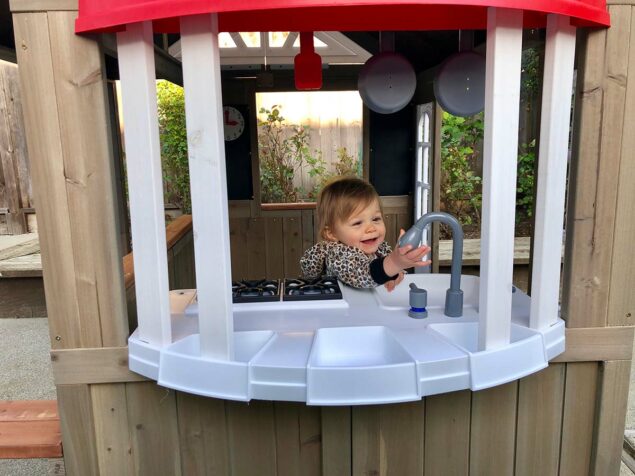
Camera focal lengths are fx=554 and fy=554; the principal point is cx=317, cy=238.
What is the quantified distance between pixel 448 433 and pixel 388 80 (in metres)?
1.28

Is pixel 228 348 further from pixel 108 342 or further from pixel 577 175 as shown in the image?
pixel 577 175

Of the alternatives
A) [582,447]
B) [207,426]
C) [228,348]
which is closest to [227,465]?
[207,426]

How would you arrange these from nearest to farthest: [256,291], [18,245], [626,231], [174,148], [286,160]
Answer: [626,231] → [256,291] → [286,160] → [18,245] → [174,148]

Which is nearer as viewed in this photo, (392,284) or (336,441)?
(336,441)

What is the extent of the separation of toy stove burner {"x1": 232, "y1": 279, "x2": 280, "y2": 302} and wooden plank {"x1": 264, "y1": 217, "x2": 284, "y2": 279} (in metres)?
2.63

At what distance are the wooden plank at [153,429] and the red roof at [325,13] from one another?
2.74ft

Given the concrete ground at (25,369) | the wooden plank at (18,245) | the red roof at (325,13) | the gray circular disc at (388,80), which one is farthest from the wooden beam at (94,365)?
the wooden plank at (18,245)

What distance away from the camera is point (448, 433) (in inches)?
54.4

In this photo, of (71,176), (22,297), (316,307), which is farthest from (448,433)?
(22,297)

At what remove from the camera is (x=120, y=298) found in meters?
1.30

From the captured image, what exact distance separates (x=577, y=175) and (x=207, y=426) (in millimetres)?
Answer: 1082

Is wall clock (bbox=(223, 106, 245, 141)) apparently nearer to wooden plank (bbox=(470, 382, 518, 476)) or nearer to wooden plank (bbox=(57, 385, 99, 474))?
wooden plank (bbox=(57, 385, 99, 474))

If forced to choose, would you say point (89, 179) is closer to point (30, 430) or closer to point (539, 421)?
point (30, 430)

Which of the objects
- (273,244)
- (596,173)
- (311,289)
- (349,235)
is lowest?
(273,244)
